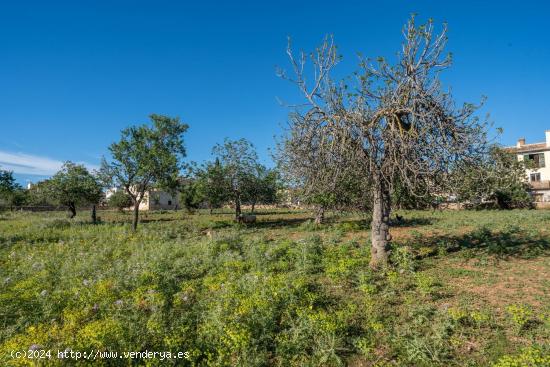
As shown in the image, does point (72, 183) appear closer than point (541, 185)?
Yes

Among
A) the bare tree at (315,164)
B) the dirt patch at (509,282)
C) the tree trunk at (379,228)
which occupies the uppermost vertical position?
the bare tree at (315,164)

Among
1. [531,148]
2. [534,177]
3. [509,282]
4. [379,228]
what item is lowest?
[509,282]

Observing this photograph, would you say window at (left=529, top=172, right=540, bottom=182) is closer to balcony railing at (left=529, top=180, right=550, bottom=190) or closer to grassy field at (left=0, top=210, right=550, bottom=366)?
balcony railing at (left=529, top=180, right=550, bottom=190)

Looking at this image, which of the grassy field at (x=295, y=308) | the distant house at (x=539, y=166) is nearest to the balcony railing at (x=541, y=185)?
the distant house at (x=539, y=166)

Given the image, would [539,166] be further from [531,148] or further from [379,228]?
[379,228]

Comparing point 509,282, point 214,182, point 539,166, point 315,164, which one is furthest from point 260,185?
point 539,166

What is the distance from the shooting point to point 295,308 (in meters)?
6.05

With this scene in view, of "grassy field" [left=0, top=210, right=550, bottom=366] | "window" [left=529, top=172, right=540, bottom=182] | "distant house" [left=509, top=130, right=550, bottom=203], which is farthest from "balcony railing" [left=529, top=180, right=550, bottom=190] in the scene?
"grassy field" [left=0, top=210, right=550, bottom=366]

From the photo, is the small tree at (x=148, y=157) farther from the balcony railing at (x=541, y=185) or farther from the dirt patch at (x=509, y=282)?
the balcony railing at (x=541, y=185)

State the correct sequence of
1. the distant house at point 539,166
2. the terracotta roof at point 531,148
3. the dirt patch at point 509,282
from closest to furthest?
the dirt patch at point 509,282
the distant house at point 539,166
the terracotta roof at point 531,148

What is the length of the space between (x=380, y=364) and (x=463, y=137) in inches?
255

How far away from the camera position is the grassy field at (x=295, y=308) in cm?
473

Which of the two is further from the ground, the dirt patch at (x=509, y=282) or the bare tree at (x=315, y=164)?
the bare tree at (x=315, y=164)

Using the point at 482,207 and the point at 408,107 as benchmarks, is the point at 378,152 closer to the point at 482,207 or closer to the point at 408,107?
the point at 408,107
